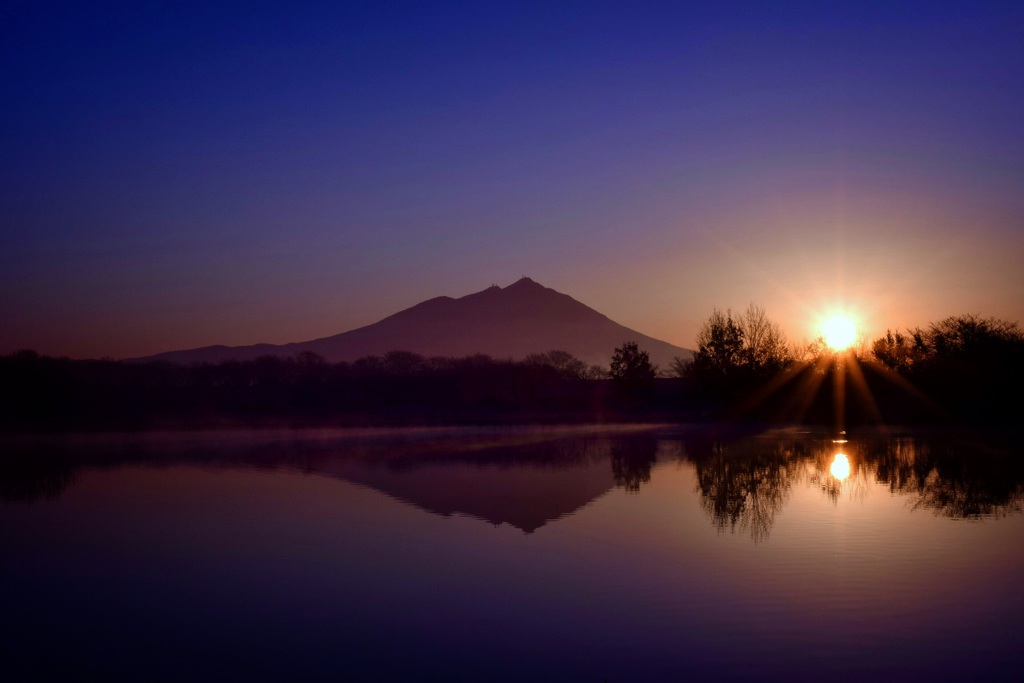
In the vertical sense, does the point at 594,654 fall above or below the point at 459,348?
below

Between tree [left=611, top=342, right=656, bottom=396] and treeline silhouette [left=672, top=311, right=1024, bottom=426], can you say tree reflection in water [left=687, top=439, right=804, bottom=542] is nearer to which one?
treeline silhouette [left=672, top=311, right=1024, bottom=426]

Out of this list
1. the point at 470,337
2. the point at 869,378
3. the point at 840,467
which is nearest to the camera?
the point at 840,467

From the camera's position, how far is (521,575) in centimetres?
934

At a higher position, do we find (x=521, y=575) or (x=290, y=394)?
(x=290, y=394)

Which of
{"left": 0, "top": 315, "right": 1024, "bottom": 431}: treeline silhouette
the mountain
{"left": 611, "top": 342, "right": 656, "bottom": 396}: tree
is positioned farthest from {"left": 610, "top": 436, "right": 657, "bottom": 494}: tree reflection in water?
the mountain

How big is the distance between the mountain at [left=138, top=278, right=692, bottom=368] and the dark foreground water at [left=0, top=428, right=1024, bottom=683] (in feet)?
488

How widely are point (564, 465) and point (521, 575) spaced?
12042 mm

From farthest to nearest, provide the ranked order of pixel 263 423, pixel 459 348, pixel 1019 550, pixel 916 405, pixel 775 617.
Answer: pixel 459 348, pixel 263 423, pixel 916 405, pixel 1019 550, pixel 775 617

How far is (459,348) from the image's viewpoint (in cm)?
17250

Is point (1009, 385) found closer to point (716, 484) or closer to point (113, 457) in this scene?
point (716, 484)

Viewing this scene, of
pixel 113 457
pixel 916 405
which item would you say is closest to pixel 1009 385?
pixel 916 405

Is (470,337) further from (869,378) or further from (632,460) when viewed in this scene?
(632,460)

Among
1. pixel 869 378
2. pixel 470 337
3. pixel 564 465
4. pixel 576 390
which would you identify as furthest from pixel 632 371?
pixel 470 337

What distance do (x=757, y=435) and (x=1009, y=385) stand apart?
30.5 feet
